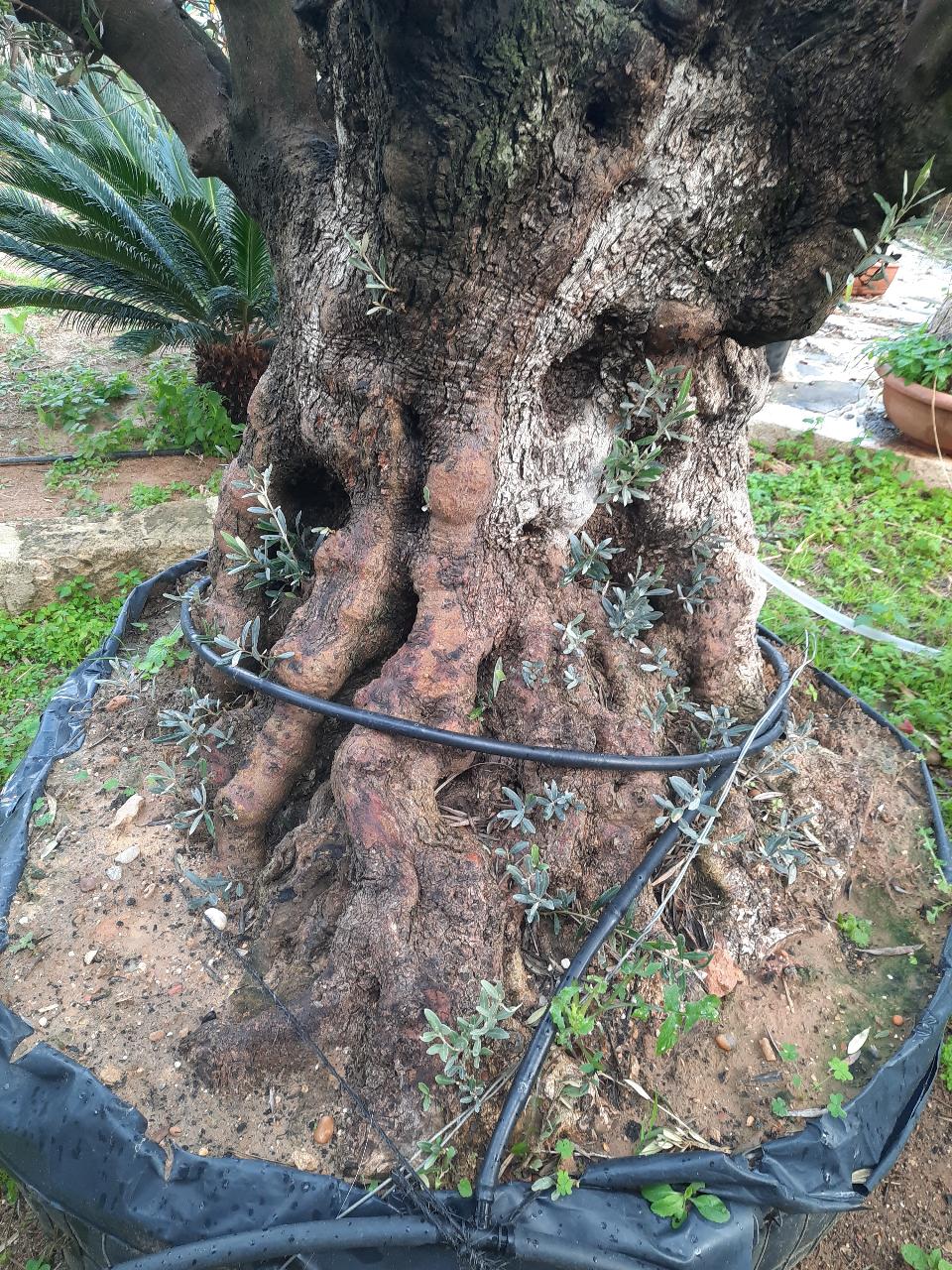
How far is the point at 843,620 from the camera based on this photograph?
3199 mm

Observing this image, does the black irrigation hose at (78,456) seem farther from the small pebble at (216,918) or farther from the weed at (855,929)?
the weed at (855,929)

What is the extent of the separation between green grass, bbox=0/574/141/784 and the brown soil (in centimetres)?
71

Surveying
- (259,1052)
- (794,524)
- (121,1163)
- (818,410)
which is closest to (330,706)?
(259,1052)

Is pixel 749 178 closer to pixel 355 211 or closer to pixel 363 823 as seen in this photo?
pixel 355 211

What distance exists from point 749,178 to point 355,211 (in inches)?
33.5

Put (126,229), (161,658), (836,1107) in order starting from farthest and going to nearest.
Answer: (126,229) < (161,658) < (836,1107)

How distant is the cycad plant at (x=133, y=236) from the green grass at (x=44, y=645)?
207 centimetres

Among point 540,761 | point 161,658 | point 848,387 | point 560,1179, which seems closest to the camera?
point 560,1179

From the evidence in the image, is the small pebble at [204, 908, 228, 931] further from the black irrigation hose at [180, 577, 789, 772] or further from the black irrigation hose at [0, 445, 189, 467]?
the black irrigation hose at [0, 445, 189, 467]

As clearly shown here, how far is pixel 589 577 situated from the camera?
2023mm

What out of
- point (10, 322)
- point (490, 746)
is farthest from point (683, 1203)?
point (10, 322)

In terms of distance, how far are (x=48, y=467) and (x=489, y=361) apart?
4.38m

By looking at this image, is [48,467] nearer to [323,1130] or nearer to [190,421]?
[190,421]

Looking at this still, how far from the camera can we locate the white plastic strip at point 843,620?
122 inches
